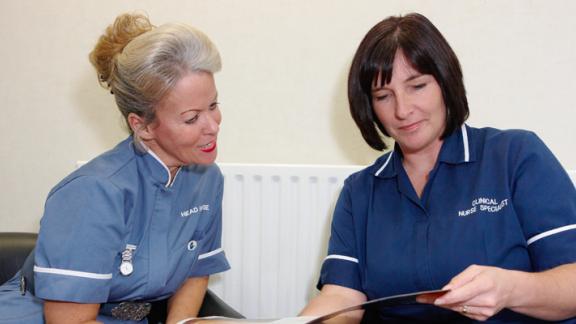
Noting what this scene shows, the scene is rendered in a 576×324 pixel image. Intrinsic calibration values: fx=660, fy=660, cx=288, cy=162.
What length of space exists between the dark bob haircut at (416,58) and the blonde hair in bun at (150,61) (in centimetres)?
32

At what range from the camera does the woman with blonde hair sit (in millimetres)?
1281

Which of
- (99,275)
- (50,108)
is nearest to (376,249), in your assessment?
(99,275)

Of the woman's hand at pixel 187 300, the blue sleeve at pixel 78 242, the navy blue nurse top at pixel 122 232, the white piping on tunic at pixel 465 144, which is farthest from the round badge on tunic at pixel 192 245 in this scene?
the white piping on tunic at pixel 465 144

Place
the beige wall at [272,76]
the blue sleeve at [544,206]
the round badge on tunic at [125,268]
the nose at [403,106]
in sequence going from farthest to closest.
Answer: the beige wall at [272,76] < the round badge on tunic at [125,268] < the nose at [403,106] < the blue sleeve at [544,206]

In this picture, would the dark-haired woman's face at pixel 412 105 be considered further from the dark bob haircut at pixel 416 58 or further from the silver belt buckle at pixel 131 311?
the silver belt buckle at pixel 131 311

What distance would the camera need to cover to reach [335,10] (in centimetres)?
184

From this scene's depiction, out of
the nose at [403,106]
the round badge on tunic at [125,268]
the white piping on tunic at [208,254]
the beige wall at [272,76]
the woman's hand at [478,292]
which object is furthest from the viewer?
the beige wall at [272,76]

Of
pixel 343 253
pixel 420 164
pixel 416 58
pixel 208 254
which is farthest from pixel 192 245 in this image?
pixel 416 58

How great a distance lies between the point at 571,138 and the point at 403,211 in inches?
26.6

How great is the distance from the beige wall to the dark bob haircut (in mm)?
506

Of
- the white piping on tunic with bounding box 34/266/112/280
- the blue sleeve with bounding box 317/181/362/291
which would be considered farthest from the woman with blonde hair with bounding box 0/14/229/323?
the blue sleeve with bounding box 317/181/362/291

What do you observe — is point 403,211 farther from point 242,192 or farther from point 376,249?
point 242,192

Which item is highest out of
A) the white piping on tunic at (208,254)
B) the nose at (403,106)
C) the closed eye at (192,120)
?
the nose at (403,106)

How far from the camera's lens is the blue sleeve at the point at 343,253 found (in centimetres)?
137
